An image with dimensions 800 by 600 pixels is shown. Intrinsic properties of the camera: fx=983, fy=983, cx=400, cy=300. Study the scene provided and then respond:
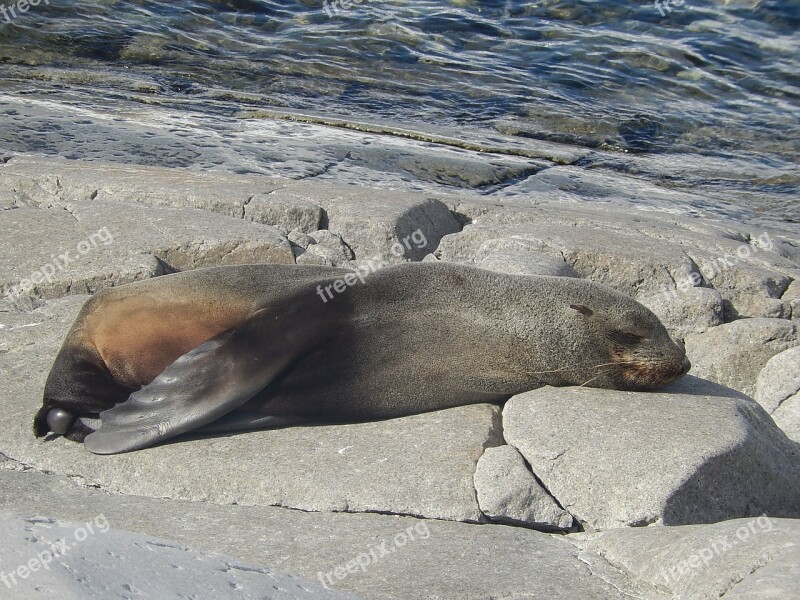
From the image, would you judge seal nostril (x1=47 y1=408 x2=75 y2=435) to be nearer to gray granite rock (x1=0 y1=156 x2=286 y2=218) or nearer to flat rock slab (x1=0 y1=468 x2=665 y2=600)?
flat rock slab (x1=0 y1=468 x2=665 y2=600)

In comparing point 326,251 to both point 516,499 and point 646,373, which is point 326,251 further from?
point 516,499

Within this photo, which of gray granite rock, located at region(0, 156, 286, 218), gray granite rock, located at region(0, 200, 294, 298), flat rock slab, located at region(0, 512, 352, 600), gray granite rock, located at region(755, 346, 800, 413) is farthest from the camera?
gray granite rock, located at region(0, 156, 286, 218)

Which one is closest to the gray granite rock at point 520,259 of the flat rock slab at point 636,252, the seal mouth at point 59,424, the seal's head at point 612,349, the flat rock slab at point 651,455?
the flat rock slab at point 636,252

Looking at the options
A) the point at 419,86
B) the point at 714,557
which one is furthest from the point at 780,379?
the point at 419,86

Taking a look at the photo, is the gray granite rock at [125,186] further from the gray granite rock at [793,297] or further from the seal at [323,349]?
the gray granite rock at [793,297]

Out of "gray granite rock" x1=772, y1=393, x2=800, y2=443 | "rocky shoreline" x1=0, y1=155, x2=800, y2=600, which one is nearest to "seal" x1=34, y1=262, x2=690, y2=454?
"rocky shoreline" x1=0, y1=155, x2=800, y2=600

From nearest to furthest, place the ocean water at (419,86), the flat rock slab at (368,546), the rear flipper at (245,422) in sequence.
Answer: the flat rock slab at (368,546) → the rear flipper at (245,422) → the ocean water at (419,86)

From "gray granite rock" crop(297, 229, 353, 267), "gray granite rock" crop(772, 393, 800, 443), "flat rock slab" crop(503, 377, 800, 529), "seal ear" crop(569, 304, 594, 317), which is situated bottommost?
"gray granite rock" crop(772, 393, 800, 443)

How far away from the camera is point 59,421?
4117mm

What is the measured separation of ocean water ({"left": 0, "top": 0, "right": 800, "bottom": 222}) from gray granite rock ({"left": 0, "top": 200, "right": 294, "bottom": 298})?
2134 mm

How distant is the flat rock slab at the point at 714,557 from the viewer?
9.21 ft

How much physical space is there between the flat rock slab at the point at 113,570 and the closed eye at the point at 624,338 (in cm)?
260

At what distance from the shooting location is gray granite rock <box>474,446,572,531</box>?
3.74m

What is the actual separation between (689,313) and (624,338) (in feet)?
4.92
